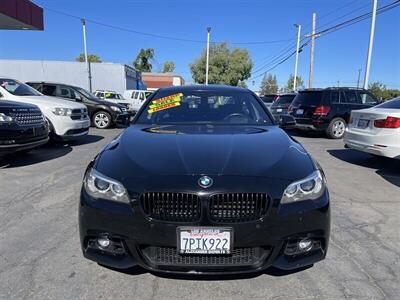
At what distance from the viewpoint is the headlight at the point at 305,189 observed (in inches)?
98.9

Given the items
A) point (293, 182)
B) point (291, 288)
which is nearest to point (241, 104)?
point (293, 182)

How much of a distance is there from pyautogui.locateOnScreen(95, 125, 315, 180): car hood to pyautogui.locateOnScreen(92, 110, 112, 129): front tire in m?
11.3

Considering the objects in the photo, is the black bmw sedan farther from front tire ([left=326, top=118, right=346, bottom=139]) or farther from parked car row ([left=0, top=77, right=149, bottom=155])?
front tire ([left=326, top=118, right=346, bottom=139])

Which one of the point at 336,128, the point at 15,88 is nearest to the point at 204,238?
the point at 15,88

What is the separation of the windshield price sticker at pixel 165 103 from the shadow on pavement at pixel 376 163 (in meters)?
4.09

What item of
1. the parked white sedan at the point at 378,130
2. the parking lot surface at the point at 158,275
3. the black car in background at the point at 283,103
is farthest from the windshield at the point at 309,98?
the parking lot surface at the point at 158,275

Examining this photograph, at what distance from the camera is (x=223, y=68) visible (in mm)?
57594

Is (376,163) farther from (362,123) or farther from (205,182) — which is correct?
(205,182)

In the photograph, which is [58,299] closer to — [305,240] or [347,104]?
[305,240]

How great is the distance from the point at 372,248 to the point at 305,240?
4.35 feet

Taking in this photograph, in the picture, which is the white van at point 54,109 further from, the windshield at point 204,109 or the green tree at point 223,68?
the green tree at point 223,68

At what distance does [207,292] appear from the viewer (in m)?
2.68

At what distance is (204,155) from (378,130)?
17.5ft

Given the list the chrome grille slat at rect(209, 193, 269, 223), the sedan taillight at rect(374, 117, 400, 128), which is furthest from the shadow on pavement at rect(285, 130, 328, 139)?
the chrome grille slat at rect(209, 193, 269, 223)
